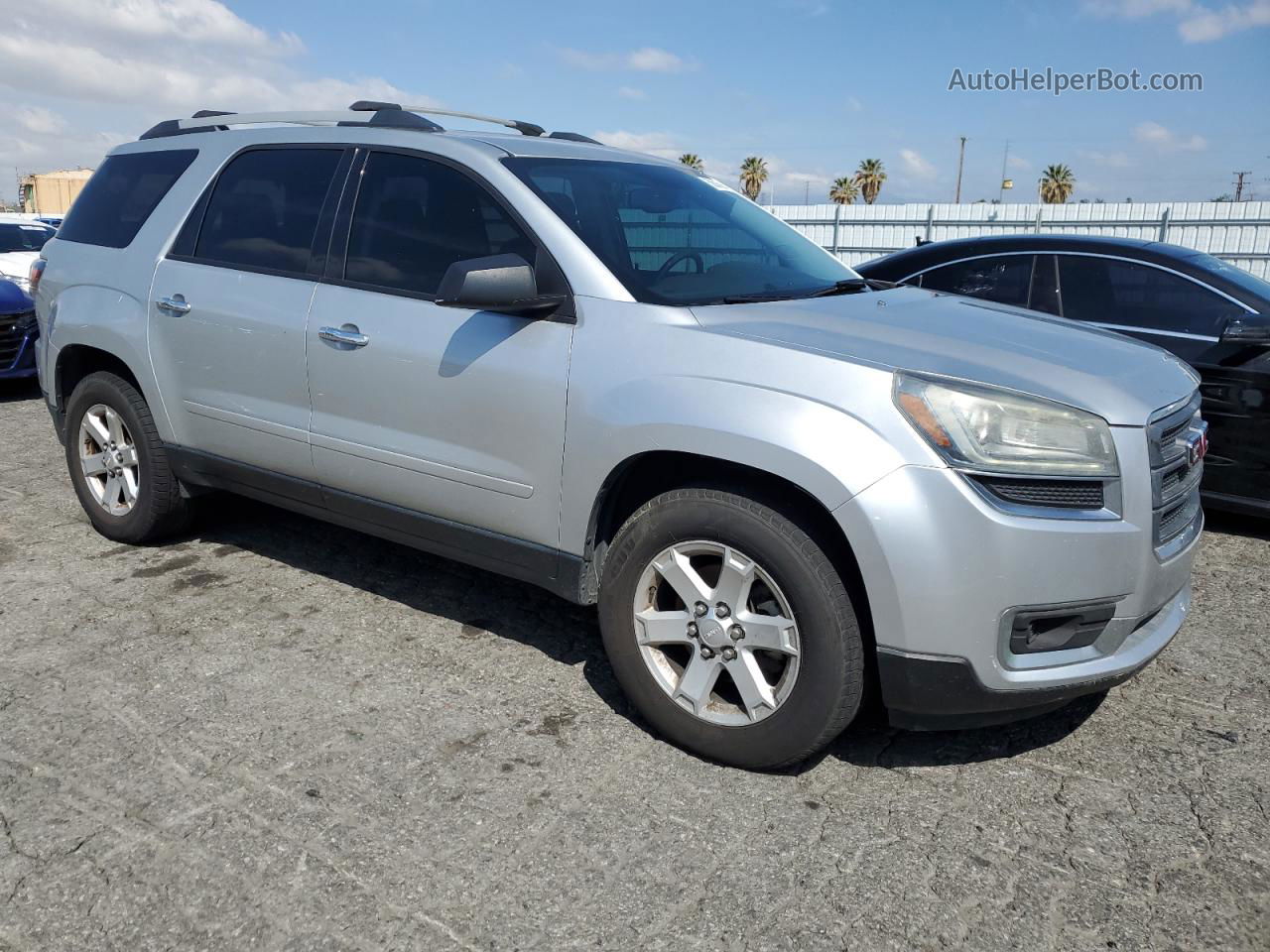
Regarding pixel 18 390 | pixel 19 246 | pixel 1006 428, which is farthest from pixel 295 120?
pixel 19 246

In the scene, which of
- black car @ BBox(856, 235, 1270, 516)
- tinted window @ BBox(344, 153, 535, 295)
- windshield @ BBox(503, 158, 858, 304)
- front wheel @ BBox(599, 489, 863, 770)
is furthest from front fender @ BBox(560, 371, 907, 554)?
black car @ BBox(856, 235, 1270, 516)

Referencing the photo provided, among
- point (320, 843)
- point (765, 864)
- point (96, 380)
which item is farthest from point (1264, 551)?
point (96, 380)

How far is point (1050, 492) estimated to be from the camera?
262 cm

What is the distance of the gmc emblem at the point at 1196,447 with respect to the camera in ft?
9.89

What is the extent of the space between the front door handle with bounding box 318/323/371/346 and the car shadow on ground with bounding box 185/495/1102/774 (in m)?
1.17

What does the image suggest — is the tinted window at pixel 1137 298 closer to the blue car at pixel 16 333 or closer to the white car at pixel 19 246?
the blue car at pixel 16 333

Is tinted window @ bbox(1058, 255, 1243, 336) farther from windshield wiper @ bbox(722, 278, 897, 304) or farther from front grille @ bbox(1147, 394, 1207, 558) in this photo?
front grille @ bbox(1147, 394, 1207, 558)

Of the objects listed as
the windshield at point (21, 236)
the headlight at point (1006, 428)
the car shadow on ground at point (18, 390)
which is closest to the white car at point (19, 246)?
the windshield at point (21, 236)

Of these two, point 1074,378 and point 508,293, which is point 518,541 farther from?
point 1074,378

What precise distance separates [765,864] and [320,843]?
1.13 metres

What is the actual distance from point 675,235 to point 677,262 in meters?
0.28

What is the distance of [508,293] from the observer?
3090mm

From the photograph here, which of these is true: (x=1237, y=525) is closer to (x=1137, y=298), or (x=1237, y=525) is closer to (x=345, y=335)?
(x=1137, y=298)

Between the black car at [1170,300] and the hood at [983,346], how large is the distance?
79.4 inches
